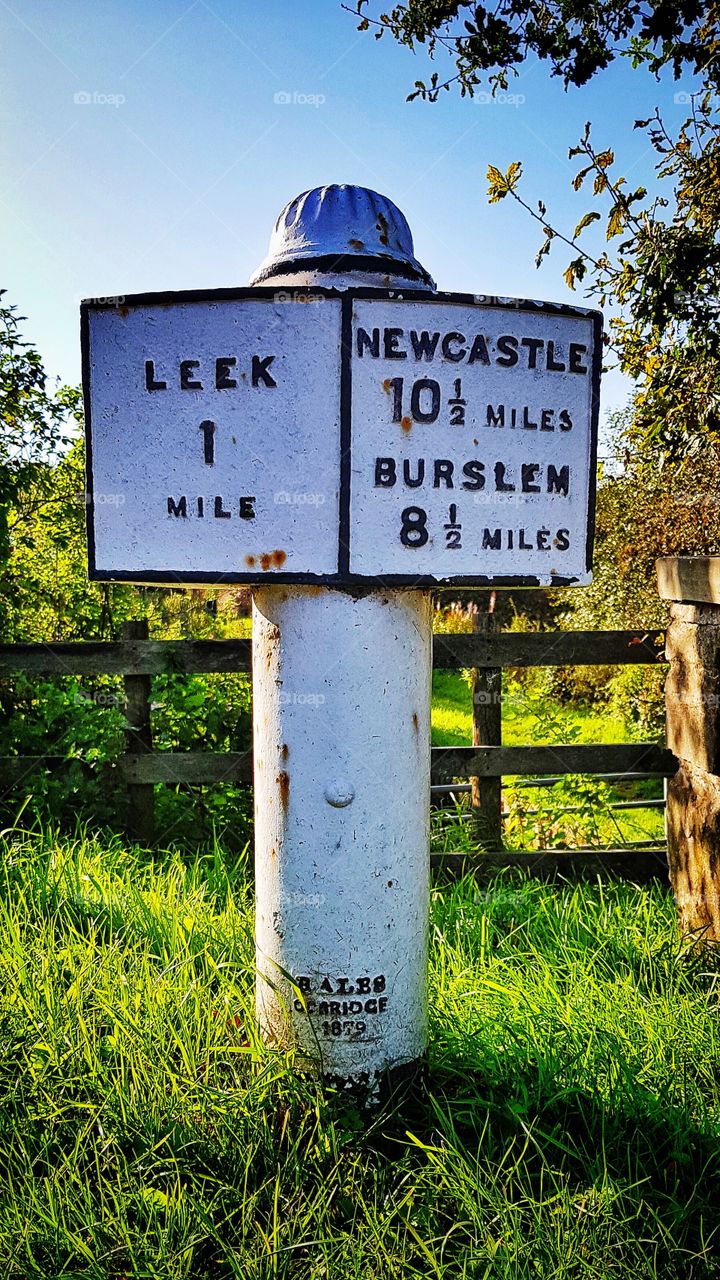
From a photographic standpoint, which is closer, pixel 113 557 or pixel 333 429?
pixel 333 429

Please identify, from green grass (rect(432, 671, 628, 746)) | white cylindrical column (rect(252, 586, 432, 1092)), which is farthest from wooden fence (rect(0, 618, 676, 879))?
green grass (rect(432, 671, 628, 746))

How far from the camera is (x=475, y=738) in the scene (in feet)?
14.3

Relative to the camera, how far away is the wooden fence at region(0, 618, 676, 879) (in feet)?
13.3

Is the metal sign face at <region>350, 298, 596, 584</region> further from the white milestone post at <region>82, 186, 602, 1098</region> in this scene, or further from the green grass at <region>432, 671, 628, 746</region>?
the green grass at <region>432, 671, 628, 746</region>

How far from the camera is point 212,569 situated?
1.87 meters

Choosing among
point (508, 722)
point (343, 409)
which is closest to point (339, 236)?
point (343, 409)

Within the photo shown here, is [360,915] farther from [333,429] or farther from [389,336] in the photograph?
[389,336]

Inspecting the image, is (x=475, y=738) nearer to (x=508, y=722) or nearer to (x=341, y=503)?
(x=341, y=503)

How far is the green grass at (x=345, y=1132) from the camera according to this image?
1585mm

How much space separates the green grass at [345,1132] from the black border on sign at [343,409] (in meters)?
0.97

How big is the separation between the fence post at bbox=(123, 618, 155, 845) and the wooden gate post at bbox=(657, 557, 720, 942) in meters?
2.34

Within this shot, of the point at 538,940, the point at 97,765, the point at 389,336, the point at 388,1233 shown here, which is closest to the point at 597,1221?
the point at 388,1233

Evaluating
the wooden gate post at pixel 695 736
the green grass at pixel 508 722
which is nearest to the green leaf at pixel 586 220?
the wooden gate post at pixel 695 736

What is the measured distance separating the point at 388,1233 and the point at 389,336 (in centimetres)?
166
